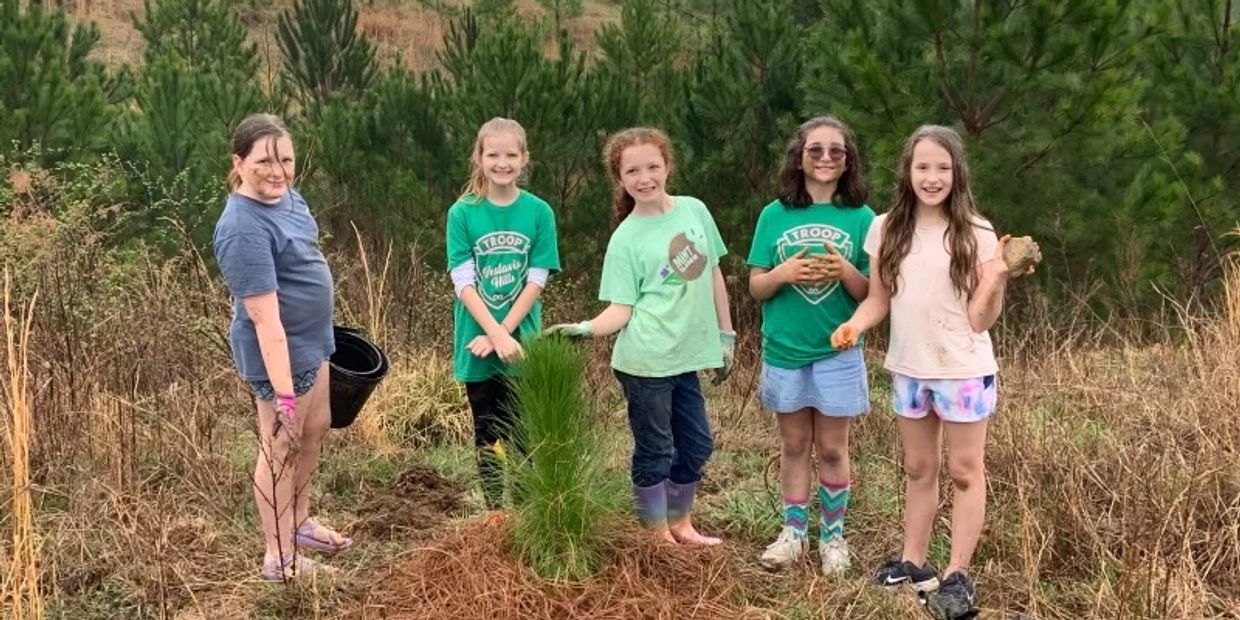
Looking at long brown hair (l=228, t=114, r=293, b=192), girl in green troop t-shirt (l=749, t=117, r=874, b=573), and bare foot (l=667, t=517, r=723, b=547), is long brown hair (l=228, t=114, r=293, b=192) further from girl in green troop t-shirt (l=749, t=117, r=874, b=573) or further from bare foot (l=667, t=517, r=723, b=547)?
bare foot (l=667, t=517, r=723, b=547)

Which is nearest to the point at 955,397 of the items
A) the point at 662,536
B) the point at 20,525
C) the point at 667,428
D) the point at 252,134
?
the point at 667,428

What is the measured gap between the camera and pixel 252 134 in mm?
2850

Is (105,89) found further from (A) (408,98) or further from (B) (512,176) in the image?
(B) (512,176)

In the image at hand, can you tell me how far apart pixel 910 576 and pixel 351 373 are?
1.79 meters

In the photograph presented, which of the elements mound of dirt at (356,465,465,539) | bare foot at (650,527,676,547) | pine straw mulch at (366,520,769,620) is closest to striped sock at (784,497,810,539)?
pine straw mulch at (366,520,769,620)

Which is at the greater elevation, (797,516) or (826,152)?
(826,152)

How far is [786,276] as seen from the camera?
3.05 metres

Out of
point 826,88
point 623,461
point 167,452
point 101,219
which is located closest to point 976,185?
point 826,88

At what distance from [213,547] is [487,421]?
3.32 ft

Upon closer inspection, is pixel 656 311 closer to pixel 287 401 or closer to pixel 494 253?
pixel 494 253

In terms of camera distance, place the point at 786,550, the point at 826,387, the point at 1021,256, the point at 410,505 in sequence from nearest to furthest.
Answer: the point at 1021,256 → the point at 826,387 → the point at 786,550 → the point at 410,505

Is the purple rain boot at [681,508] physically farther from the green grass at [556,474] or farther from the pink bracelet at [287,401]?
the pink bracelet at [287,401]

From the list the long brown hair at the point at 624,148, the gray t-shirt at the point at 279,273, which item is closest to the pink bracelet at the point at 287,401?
the gray t-shirt at the point at 279,273

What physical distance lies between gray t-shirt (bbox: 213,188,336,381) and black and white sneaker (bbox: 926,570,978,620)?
192cm
